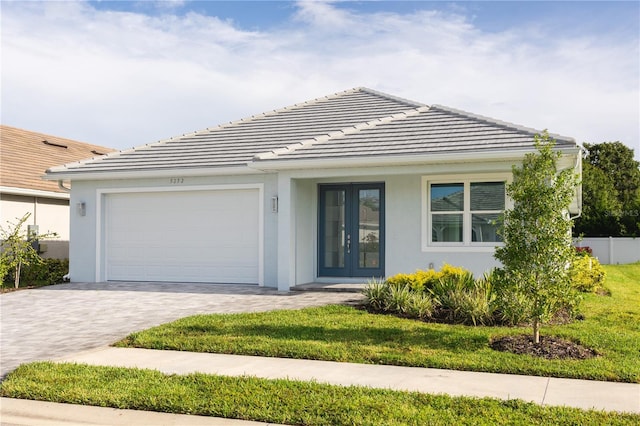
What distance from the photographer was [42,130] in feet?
92.2

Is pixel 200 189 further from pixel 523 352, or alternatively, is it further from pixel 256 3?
pixel 523 352

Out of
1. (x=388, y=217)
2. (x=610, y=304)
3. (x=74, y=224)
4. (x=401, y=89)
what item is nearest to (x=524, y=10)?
(x=388, y=217)

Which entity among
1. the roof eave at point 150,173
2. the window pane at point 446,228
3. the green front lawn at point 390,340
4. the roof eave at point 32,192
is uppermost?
the roof eave at point 150,173

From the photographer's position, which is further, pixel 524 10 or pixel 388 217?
pixel 388 217

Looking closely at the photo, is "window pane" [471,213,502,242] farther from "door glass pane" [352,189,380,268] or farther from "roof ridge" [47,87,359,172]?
"roof ridge" [47,87,359,172]

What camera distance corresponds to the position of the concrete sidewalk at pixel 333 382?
234 inches

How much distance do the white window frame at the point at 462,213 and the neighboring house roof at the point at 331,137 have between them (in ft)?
3.09

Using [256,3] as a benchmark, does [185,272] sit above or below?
below

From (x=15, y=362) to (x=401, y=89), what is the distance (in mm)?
16607

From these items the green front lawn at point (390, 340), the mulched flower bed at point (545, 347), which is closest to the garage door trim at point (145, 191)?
the green front lawn at point (390, 340)

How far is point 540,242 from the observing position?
8.34 m

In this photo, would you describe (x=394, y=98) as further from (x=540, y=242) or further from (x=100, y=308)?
(x=540, y=242)

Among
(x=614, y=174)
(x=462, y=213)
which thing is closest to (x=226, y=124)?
(x=462, y=213)

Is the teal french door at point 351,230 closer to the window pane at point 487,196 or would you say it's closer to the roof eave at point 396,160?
the roof eave at point 396,160
